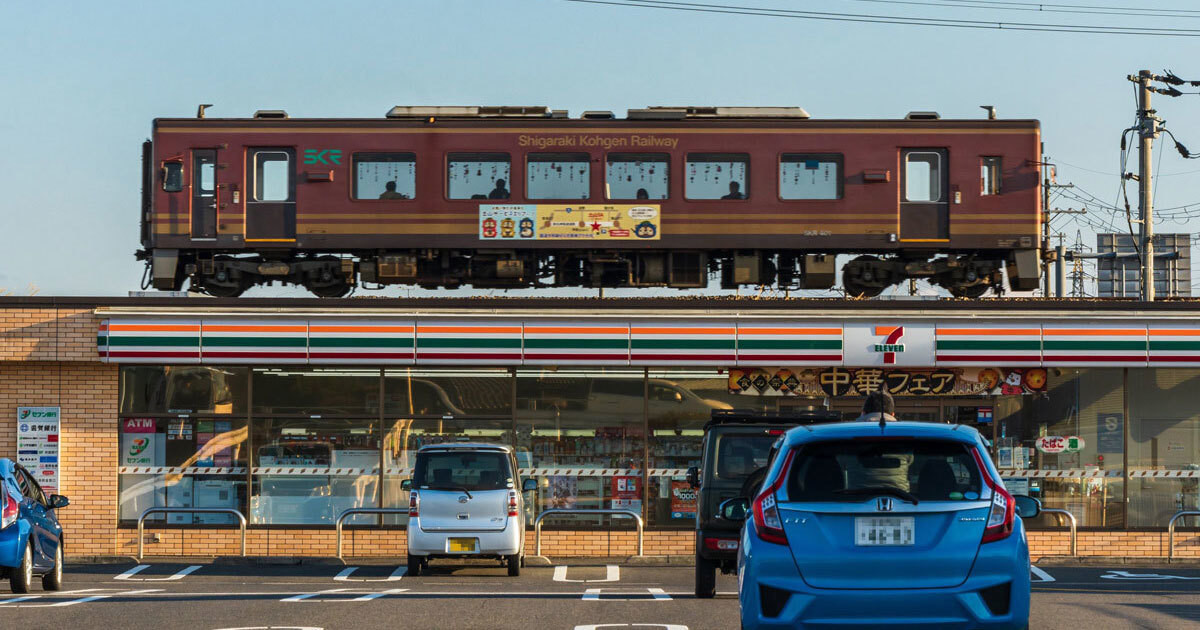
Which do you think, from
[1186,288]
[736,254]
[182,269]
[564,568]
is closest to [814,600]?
[564,568]

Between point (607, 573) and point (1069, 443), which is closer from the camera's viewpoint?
point (607, 573)

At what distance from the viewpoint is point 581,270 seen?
25.5 meters

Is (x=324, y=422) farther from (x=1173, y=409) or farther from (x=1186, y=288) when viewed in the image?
(x=1186, y=288)

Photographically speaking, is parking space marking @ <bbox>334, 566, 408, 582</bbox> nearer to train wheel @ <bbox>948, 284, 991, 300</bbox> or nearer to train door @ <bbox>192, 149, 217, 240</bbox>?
train door @ <bbox>192, 149, 217, 240</bbox>

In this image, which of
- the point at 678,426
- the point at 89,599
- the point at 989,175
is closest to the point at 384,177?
the point at 678,426

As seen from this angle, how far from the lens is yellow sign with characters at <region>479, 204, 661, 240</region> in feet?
79.3

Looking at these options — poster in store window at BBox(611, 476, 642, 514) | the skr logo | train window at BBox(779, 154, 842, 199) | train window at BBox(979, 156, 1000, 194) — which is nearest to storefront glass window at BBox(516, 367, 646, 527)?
poster in store window at BBox(611, 476, 642, 514)

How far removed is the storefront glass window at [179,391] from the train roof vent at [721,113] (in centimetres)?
759

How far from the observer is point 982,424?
2252 cm

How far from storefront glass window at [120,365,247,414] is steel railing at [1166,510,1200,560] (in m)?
13.6

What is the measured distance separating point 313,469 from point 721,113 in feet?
28.2

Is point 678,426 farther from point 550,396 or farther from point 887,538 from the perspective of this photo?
point 887,538

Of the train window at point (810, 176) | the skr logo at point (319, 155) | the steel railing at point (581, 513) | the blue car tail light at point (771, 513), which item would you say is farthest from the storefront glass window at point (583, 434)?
the blue car tail light at point (771, 513)

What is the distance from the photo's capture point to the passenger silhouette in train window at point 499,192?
24188 mm
